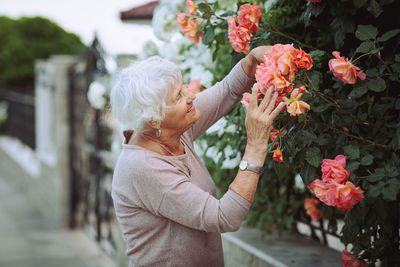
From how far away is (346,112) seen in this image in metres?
1.69

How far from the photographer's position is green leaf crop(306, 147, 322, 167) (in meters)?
1.63

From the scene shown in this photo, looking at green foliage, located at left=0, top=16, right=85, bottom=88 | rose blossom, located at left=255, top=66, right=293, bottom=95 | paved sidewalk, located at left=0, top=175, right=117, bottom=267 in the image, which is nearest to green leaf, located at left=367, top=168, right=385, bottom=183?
rose blossom, located at left=255, top=66, right=293, bottom=95

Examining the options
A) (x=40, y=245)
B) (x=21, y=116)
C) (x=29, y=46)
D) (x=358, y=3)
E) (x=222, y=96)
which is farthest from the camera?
(x=29, y=46)

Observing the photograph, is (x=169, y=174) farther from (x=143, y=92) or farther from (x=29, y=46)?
(x=29, y=46)

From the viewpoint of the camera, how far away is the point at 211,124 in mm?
2277

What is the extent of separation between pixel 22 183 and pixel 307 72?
812 cm

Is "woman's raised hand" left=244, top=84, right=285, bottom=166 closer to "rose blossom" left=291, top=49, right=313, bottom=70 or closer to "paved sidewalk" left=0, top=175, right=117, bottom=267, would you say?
"rose blossom" left=291, top=49, right=313, bottom=70

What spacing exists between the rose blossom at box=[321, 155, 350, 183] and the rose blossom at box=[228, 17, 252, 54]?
59 centimetres

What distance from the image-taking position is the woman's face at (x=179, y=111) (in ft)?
6.13

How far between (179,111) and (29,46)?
12483 millimetres

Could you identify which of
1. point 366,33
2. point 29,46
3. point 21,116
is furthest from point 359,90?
point 29,46

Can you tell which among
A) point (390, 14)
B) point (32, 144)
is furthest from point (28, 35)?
point (390, 14)

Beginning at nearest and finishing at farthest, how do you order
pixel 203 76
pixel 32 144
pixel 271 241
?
pixel 203 76, pixel 271 241, pixel 32 144

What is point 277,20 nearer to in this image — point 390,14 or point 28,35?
point 390,14
